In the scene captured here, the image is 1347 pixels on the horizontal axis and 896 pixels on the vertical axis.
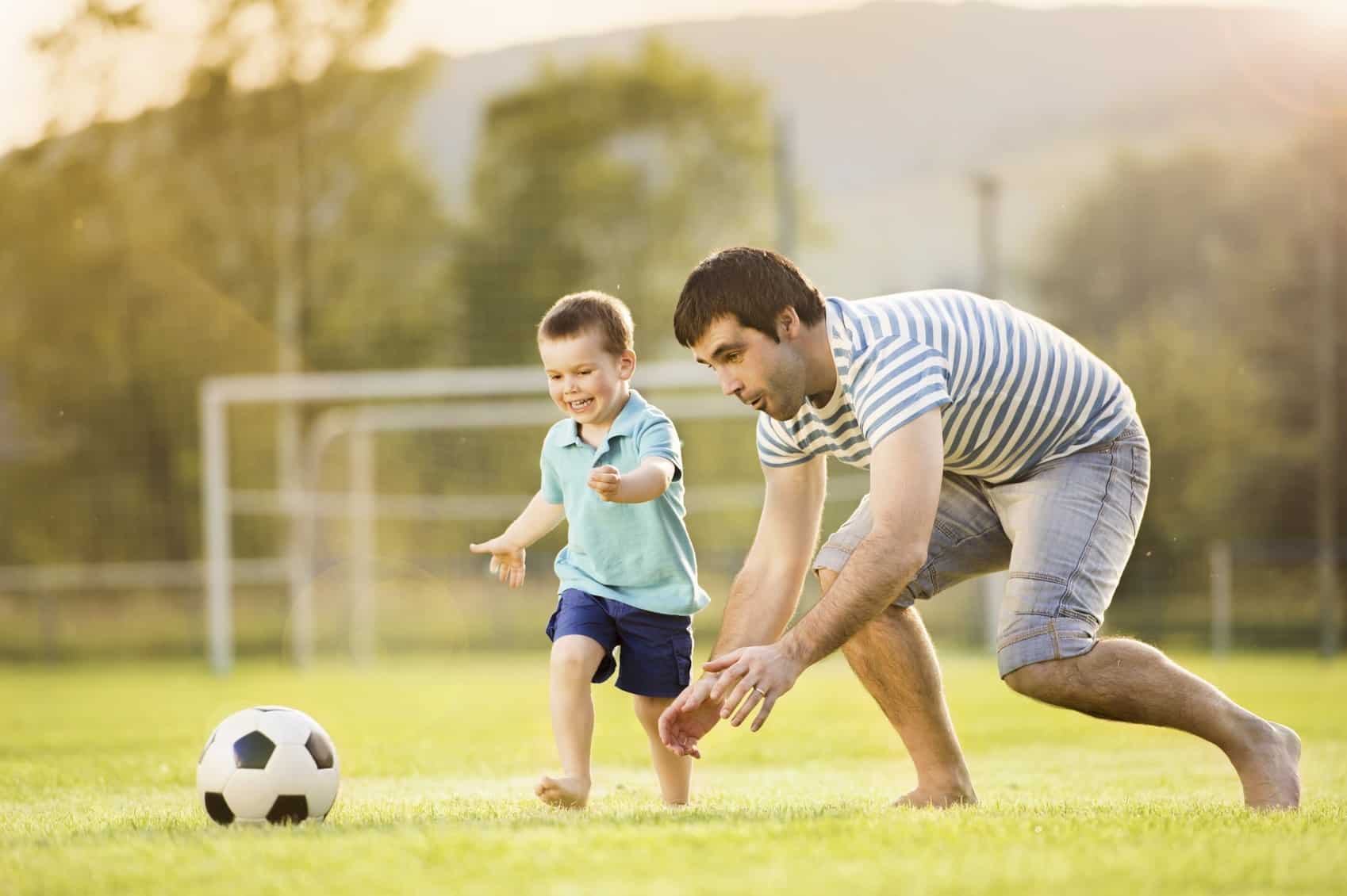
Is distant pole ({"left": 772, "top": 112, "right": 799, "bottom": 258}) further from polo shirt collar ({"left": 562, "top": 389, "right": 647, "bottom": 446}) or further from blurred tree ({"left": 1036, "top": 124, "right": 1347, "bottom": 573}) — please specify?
polo shirt collar ({"left": 562, "top": 389, "right": 647, "bottom": 446})

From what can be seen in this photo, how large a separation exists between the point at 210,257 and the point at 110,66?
291cm

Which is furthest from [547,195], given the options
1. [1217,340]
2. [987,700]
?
[987,700]

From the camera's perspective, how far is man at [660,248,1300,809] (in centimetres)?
373

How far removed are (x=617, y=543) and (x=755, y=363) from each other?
0.76 meters

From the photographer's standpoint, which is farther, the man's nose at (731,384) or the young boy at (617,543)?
the young boy at (617,543)

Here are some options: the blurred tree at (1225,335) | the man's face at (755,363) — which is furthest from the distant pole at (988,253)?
the man's face at (755,363)

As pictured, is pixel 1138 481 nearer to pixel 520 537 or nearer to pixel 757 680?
pixel 757 680

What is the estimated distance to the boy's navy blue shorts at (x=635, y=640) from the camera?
440 cm

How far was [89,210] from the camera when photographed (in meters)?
23.7

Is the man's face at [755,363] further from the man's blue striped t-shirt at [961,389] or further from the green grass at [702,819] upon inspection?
the green grass at [702,819]

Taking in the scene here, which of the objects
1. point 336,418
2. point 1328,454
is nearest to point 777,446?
point 1328,454

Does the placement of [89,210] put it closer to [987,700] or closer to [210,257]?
[210,257]

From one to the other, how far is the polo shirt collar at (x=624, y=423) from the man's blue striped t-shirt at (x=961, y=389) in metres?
0.35

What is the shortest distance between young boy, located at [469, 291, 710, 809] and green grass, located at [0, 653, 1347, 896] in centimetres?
36
